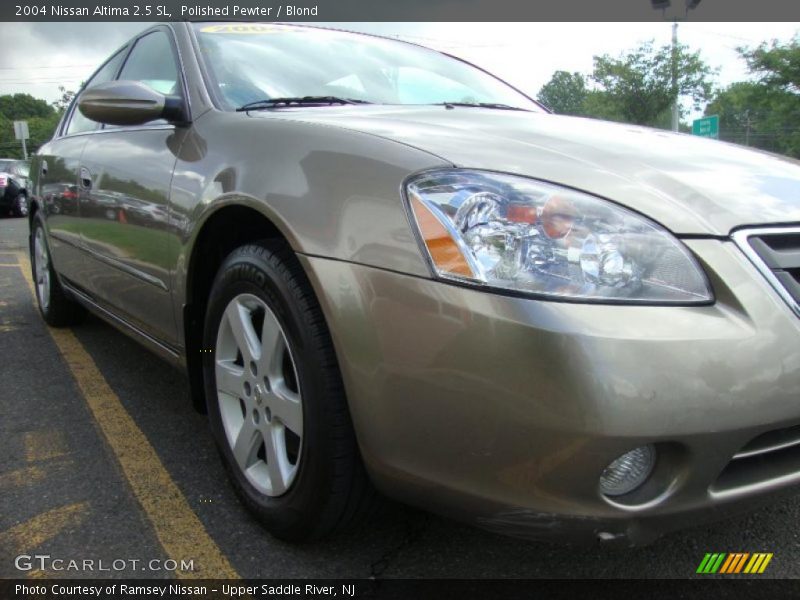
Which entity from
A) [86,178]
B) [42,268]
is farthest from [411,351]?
[42,268]

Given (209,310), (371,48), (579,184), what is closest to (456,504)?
(579,184)

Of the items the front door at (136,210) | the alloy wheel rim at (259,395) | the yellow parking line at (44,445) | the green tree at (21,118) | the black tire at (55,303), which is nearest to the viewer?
the alloy wheel rim at (259,395)

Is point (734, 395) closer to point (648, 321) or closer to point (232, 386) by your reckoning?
point (648, 321)

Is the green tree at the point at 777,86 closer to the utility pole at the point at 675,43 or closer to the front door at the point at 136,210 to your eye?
the utility pole at the point at 675,43

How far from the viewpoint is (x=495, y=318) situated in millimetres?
1248

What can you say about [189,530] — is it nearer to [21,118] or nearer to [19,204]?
[19,204]

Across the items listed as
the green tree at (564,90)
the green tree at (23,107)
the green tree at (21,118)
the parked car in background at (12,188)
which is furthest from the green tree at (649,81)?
the green tree at (23,107)

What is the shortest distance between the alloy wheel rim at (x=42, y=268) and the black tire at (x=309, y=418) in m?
2.87

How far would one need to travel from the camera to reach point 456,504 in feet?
4.63

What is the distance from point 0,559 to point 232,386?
0.75 meters

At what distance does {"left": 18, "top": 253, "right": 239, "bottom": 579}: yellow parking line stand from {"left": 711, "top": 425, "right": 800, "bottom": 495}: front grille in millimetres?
1204

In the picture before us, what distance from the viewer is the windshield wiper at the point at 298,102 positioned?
2154mm

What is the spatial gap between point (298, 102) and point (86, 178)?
1321 millimetres

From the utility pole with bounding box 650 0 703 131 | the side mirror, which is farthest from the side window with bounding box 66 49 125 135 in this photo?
the utility pole with bounding box 650 0 703 131
